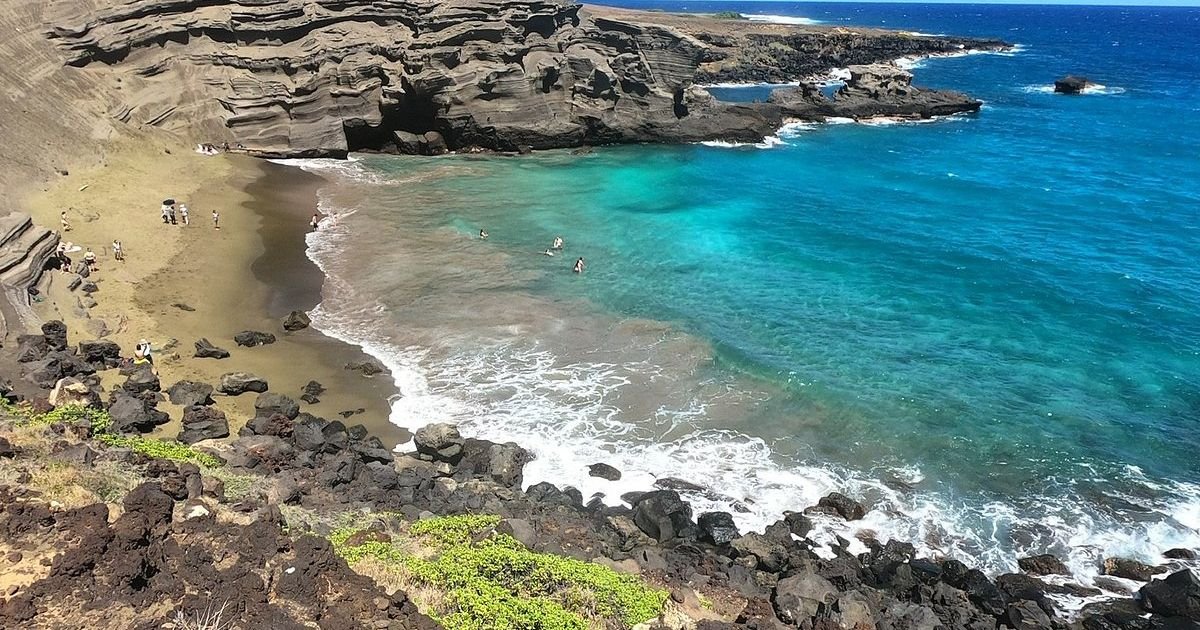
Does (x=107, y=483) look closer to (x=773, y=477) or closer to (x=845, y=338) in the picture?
(x=773, y=477)

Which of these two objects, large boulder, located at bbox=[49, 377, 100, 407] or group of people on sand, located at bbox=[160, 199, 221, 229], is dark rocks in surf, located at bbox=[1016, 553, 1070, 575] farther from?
group of people on sand, located at bbox=[160, 199, 221, 229]

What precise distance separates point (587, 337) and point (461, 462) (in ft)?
26.2

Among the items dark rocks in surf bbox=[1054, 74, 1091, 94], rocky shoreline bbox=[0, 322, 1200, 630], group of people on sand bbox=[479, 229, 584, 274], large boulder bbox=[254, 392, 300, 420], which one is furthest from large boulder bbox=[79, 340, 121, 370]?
dark rocks in surf bbox=[1054, 74, 1091, 94]

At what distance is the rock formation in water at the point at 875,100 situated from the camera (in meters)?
66.2

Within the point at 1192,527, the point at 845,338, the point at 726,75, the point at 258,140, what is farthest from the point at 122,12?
the point at 726,75

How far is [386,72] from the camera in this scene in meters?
44.9

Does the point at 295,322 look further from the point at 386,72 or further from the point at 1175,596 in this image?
the point at 386,72

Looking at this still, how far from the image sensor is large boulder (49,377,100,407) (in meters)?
15.6

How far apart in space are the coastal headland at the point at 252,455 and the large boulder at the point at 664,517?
79 mm

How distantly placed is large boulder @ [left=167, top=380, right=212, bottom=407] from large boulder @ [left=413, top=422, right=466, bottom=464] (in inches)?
220

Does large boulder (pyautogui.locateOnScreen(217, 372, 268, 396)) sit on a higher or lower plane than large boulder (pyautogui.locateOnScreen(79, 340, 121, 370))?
lower

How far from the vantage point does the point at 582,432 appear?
19016 millimetres

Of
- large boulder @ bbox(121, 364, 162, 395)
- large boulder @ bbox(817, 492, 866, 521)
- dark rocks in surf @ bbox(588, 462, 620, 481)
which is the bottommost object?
large boulder @ bbox(817, 492, 866, 521)

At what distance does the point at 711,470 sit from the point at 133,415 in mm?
13479
